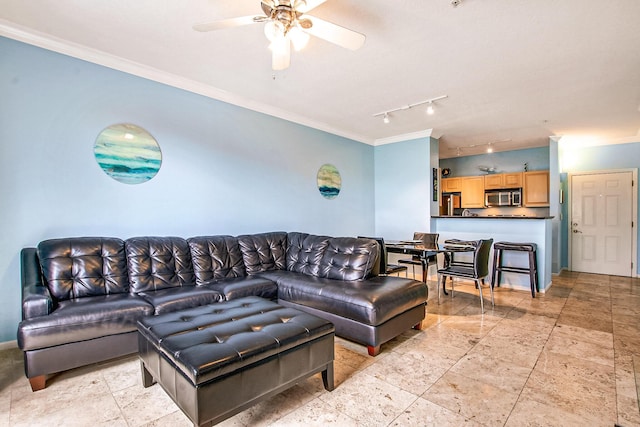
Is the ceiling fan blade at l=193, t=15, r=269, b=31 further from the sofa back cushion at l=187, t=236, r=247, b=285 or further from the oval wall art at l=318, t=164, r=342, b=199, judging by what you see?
the oval wall art at l=318, t=164, r=342, b=199

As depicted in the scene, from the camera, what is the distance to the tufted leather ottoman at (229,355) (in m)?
1.46

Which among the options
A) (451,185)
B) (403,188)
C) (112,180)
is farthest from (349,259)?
(451,185)

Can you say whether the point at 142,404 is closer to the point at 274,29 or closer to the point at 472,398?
the point at 472,398

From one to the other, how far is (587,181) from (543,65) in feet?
14.4

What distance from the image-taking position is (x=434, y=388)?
6.72 feet

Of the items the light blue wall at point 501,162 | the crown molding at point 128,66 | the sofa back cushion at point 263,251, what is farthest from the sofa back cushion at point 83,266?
the light blue wall at point 501,162

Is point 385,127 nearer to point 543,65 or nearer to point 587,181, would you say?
point 543,65

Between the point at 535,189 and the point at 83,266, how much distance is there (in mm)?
7695

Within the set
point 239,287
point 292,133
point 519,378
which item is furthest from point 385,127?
point 519,378

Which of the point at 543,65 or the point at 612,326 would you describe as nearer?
the point at 543,65

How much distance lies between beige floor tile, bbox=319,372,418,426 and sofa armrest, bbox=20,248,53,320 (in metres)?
1.98

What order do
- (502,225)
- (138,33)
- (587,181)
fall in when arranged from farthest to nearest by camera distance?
(587,181), (502,225), (138,33)

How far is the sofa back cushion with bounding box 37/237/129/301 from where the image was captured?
2.46 m

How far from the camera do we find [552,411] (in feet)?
5.96
